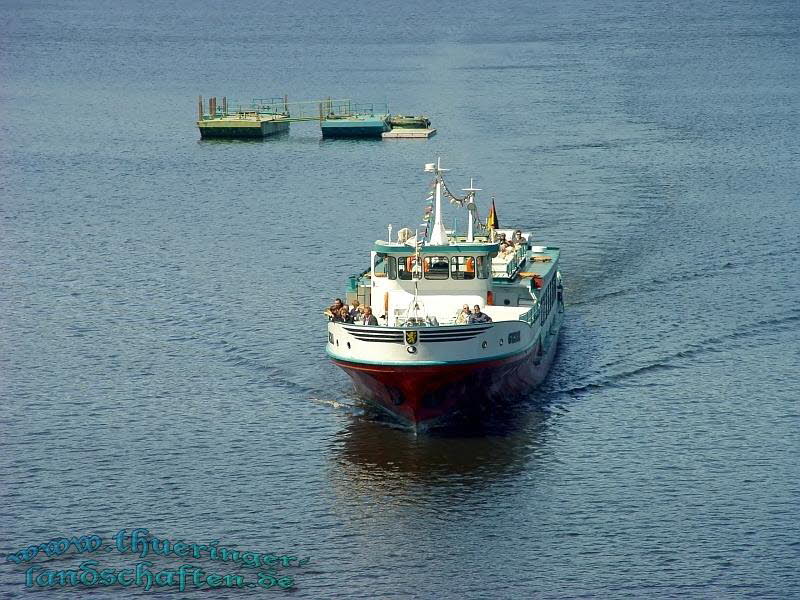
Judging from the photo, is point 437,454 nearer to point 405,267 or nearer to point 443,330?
point 443,330

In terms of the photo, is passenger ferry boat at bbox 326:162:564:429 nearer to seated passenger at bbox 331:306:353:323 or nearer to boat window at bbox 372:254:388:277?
boat window at bbox 372:254:388:277

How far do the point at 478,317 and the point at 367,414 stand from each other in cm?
704

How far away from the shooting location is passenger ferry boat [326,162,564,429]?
61706 millimetres

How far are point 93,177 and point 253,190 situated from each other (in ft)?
54.1

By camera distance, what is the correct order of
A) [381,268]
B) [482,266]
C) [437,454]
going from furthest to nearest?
[381,268] → [482,266] → [437,454]

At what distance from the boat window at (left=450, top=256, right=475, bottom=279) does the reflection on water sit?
6753 mm

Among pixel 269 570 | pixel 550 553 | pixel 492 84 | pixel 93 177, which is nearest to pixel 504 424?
pixel 550 553

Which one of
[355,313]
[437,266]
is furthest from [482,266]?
[355,313]

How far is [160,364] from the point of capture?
73.6 meters

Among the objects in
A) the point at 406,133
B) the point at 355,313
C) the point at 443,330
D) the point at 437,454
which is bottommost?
the point at 437,454

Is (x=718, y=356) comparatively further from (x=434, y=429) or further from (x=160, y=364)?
(x=160, y=364)

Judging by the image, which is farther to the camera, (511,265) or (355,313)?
(511,265)

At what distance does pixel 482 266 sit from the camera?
67.6 metres

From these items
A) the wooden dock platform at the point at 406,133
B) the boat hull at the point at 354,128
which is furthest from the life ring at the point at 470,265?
the boat hull at the point at 354,128
